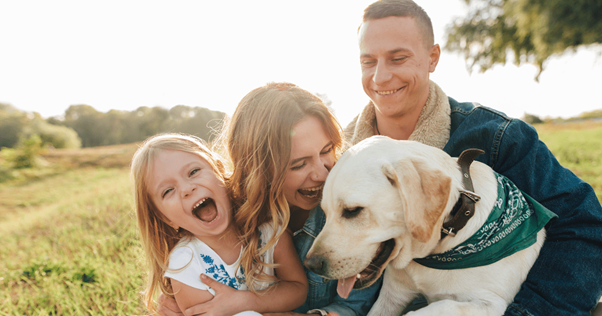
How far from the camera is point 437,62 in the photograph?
317 cm

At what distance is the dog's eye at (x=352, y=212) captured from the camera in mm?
1719

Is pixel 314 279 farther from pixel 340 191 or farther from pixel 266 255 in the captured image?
pixel 340 191

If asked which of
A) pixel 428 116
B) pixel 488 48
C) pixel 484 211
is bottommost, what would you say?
pixel 484 211

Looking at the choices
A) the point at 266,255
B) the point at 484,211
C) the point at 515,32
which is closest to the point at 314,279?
the point at 266,255

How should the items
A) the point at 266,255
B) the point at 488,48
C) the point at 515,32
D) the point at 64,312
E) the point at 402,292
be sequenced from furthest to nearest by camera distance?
the point at 488,48 → the point at 515,32 → the point at 64,312 → the point at 266,255 → the point at 402,292

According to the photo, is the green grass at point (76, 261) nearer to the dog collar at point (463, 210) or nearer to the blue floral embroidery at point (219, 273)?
the blue floral embroidery at point (219, 273)

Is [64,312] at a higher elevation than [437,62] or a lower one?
lower

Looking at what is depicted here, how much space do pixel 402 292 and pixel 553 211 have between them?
3.54 ft

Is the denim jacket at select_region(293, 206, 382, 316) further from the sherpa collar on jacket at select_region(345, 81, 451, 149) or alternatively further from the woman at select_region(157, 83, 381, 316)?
the sherpa collar on jacket at select_region(345, 81, 451, 149)

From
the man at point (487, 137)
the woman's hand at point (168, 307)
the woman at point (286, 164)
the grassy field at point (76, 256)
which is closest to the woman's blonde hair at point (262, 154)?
the woman at point (286, 164)

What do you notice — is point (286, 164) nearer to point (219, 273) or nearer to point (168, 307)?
point (219, 273)

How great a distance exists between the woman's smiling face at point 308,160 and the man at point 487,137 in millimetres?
975

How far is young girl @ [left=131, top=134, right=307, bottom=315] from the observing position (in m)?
2.08

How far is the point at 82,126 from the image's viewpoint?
17.5 m
